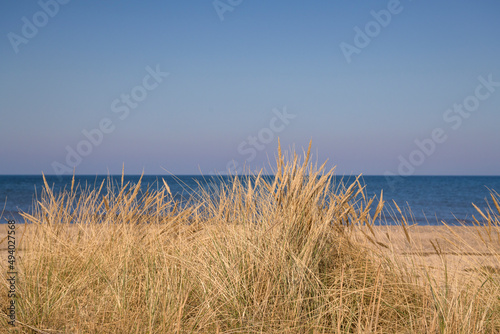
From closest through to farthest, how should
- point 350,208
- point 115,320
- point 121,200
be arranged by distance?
point 115,320 → point 350,208 → point 121,200

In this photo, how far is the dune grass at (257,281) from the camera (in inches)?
77.7

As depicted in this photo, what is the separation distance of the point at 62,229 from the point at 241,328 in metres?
1.96

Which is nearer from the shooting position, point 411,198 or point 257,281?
point 257,281

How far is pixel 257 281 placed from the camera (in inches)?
84.2

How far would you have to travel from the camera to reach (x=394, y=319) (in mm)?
2225

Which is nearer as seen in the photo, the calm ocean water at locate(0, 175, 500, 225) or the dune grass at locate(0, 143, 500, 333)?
the dune grass at locate(0, 143, 500, 333)

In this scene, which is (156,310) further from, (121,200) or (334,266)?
(121,200)

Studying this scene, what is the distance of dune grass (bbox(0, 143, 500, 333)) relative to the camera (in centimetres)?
197

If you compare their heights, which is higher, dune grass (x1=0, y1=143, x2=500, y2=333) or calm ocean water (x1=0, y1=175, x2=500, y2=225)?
calm ocean water (x1=0, y1=175, x2=500, y2=225)

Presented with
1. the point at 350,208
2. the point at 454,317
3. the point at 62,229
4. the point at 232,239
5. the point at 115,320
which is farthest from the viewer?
the point at 62,229

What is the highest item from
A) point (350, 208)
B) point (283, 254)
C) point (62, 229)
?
point (350, 208)

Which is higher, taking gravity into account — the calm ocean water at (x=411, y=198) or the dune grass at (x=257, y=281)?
the calm ocean water at (x=411, y=198)

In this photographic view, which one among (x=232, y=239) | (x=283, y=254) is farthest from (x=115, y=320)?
(x=283, y=254)

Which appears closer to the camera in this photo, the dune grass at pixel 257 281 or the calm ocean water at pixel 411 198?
the dune grass at pixel 257 281
